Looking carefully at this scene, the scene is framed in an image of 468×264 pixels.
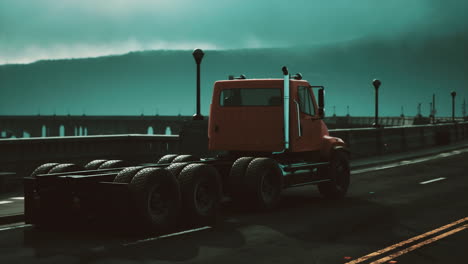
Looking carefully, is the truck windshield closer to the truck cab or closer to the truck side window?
the truck cab

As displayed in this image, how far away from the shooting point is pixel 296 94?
15.0m

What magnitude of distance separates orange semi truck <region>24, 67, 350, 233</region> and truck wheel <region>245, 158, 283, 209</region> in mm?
21

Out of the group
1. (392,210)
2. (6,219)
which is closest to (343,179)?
(392,210)

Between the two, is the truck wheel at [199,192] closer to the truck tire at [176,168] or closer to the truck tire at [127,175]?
the truck tire at [176,168]

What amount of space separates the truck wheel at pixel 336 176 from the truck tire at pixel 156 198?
18.4 ft

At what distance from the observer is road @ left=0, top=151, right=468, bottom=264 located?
30.6ft

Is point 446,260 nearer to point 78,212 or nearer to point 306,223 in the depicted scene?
point 306,223

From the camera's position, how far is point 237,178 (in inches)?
538

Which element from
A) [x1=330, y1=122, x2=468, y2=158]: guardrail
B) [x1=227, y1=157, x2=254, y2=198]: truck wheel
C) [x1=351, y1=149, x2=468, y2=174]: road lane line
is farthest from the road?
[x1=330, y1=122, x2=468, y2=158]: guardrail

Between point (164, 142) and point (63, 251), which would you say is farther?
point (164, 142)

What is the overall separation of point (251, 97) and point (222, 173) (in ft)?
6.78

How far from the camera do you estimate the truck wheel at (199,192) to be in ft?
39.8

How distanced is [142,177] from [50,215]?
1975mm

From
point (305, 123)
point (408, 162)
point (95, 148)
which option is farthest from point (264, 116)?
point (408, 162)
